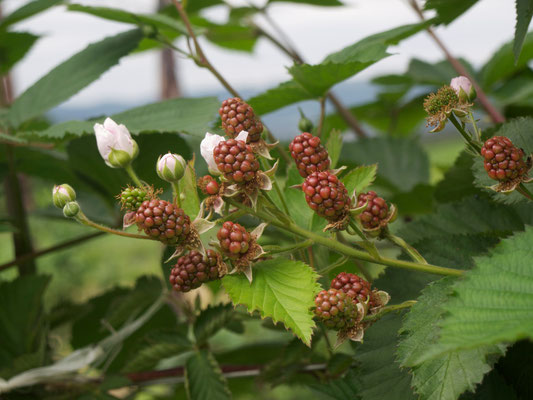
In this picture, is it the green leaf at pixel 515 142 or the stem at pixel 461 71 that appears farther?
the stem at pixel 461 71

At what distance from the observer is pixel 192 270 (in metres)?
0.37

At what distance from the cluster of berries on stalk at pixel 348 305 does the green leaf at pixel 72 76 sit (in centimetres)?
50

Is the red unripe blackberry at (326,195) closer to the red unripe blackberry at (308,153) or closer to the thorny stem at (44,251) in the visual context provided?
the red unripe blackberry at (308,153)

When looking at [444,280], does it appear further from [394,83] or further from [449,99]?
[394,83]

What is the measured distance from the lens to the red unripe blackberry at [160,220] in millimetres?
353

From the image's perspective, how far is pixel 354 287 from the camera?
38 cm

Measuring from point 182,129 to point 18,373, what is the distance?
373mm

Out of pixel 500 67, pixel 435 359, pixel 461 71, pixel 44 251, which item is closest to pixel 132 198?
pixel 435 359

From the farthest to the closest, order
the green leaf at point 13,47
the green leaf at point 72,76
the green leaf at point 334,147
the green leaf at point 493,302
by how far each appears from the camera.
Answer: the green leaf at point 13,47, the green leaf at point 72,76, the green leaf at point 334,147, the green leaf at point 493,302

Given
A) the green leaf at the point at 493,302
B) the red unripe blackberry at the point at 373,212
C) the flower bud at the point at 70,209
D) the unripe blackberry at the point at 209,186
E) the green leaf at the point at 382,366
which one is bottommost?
the green leaf at the point at 382,366

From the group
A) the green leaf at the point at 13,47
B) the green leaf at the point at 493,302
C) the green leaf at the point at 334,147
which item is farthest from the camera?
the green leaf at the point at 13,47

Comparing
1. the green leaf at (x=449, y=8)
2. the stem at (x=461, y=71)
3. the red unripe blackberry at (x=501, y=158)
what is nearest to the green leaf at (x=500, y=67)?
the stem at (x=461, y=71)

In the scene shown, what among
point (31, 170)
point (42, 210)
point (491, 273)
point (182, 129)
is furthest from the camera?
point (42, 210)

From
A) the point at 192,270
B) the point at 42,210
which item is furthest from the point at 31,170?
the point at 192,270
